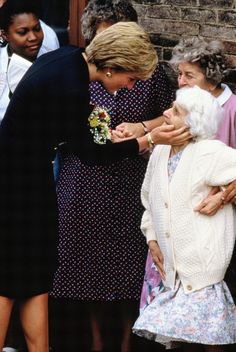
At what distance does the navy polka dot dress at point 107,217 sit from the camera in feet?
20.6

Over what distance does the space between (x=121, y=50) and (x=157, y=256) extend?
1293 mm

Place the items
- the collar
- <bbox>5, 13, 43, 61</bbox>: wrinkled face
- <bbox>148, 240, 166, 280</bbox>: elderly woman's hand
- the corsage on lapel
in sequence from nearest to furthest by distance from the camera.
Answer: <bbox>148, 240, 166, 280</bbox>: elderly woman's hand
the collar
the corsage on lapel
<bbox>5, 13, 43, 61</bbox>: wrinkled face

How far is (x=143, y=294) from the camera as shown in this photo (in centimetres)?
600

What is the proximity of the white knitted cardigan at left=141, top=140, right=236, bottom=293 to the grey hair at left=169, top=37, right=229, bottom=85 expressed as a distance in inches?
23.2

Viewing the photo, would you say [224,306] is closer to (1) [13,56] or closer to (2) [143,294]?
(2) [143,294]

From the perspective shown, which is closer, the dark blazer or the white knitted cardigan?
the dark blazer

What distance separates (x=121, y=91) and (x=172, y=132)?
37.1 inches

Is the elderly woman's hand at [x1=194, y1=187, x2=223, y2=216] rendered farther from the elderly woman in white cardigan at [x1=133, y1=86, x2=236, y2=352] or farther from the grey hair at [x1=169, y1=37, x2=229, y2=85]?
the grey hair at [x1=169, y1=37, x2=229, y2=85]

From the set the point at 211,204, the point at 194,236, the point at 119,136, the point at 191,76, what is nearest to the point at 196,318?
the point at 194,236

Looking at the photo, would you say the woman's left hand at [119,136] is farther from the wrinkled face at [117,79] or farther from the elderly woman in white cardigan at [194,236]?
the wrinkled face at [117,79]

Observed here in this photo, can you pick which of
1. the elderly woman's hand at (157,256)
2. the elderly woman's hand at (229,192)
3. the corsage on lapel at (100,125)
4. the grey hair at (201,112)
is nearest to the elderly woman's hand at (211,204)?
the elderly woman's hand at (229,192)

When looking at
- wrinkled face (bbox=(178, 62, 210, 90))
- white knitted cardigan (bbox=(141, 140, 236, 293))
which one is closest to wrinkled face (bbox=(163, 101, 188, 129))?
white knitted cardigan (bbox=(141, 140, 236, 293))

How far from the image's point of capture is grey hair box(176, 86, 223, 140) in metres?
5.41

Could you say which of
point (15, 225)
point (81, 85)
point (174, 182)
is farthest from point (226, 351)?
point (81, 85)
